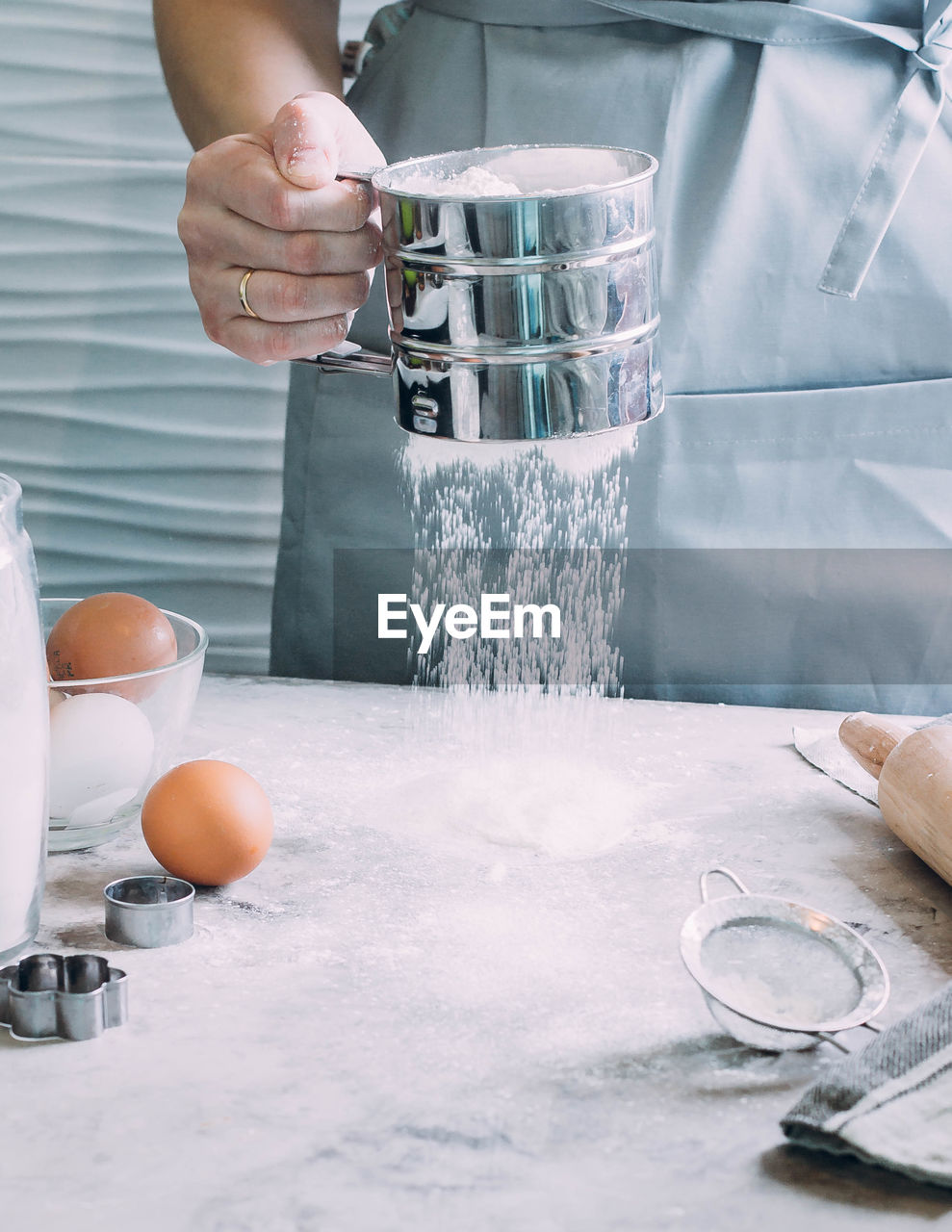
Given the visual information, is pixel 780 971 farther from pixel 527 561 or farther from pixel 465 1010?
pixel 527 561

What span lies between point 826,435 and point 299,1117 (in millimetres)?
747

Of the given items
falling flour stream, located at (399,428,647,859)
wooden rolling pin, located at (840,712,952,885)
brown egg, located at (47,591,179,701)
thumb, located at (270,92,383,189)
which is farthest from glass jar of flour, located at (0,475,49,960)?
wooden rolling pin, located at (840,712,952,885)

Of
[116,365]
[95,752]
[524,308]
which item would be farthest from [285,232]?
[116,365]

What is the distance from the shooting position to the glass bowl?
2.53 ft

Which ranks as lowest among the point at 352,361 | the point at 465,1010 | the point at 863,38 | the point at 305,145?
the point at 465,1010

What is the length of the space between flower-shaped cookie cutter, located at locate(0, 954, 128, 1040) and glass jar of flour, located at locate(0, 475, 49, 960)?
4 centimetres

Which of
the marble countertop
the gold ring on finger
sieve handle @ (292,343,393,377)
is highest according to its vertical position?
the gold ring on finger

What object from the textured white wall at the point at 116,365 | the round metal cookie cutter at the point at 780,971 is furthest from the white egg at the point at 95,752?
the textured white wall at the point at 116,365

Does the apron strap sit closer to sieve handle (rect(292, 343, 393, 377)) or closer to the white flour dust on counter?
the white flour dust on counter

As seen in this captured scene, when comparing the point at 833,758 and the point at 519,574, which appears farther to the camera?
the point at 519,574

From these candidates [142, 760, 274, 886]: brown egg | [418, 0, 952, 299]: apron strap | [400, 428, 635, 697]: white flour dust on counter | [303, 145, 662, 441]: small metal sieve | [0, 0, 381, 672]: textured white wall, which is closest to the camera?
[303, 145, 662, 441]: small metal sieve

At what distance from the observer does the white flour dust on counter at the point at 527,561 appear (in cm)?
115

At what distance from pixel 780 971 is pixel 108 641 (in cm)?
47

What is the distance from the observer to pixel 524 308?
663 millimetres
